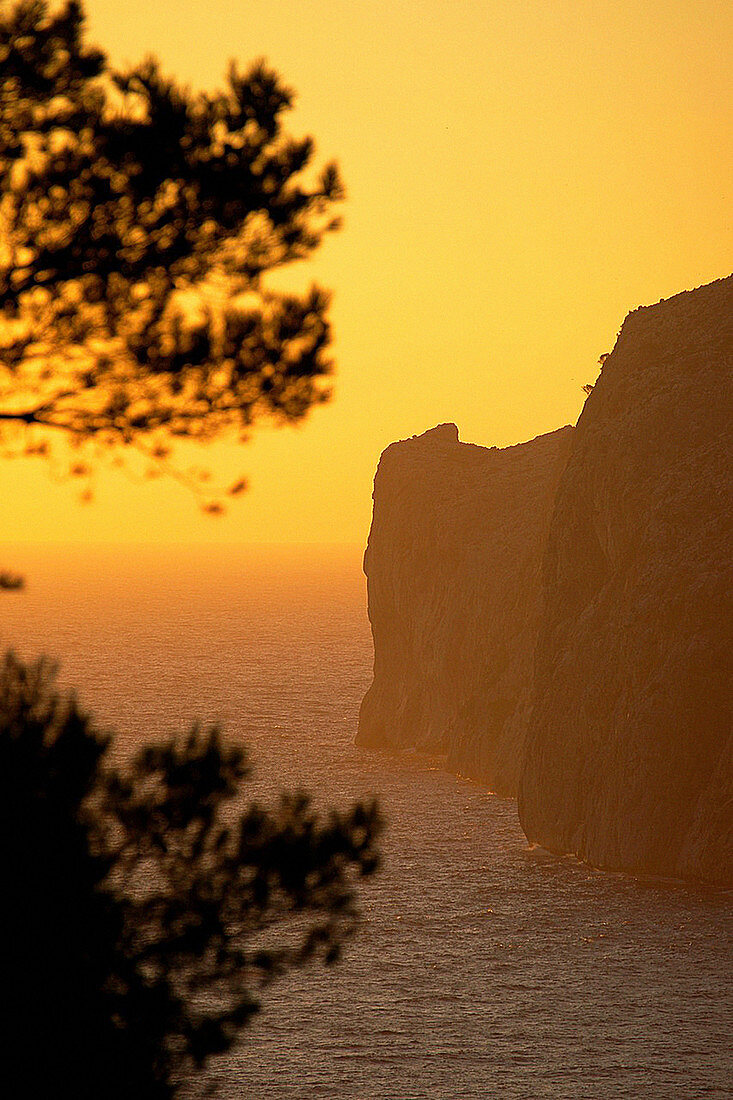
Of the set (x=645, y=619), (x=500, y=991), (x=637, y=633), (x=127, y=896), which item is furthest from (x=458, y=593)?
(x=127, y=896)

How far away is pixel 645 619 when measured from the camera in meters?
67.9

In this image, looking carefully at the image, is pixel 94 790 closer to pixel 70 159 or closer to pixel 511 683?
pixel 70 159

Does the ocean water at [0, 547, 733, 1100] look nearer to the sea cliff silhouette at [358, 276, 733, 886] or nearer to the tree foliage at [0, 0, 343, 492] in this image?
the sea cliff silhouette at [358, 276, 733, 886]

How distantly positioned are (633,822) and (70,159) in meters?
56.6

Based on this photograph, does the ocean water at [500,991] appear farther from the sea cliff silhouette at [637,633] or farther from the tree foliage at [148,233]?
the tree foliage at [148,233]

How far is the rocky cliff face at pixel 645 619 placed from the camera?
64500mm

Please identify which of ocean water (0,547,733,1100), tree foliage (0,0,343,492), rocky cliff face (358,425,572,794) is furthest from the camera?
rocky cliff face (358,425,572,794)

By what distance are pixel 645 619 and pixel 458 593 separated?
44.3m

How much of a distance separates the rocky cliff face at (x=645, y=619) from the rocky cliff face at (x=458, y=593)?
21348mm

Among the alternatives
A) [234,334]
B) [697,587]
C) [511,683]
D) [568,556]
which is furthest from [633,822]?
[234,334]

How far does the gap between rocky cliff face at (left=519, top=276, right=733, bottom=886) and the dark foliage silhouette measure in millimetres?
49010

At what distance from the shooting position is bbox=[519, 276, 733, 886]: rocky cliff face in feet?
212

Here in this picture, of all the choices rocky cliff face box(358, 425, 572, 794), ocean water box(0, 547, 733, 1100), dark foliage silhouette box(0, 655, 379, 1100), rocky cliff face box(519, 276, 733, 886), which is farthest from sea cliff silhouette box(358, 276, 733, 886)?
dark foliage silhouette box(0, 655, 379, 1100)

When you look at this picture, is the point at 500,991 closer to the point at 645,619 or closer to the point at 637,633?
the point at 637,633
